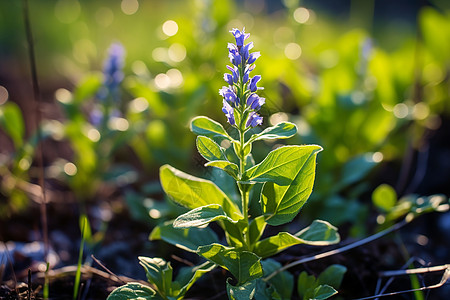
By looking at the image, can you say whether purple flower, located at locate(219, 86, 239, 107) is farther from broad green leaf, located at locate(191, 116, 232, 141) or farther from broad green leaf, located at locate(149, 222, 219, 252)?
broad green leaf, located at locate(149, 222, 219, 252)

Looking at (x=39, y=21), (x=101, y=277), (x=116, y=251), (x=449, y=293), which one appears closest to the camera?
(x=101, y=277)

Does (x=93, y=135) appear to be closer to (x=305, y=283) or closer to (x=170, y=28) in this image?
(x=170, y=28)

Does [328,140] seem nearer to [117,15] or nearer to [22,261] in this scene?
[22,261]

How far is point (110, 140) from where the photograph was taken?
2.73 meters

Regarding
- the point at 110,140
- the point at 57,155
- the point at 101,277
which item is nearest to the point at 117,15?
the point at 57,155

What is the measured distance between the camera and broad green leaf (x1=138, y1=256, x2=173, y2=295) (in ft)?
5.03

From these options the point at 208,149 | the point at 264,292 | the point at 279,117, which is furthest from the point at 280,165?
the point at 279,117

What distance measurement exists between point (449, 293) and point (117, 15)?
15.7 ft

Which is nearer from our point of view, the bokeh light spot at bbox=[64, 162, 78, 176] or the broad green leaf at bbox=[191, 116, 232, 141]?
the broad green leaf at bbox=[191, 116, 232, 141]

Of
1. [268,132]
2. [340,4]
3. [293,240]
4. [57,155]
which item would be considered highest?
[340,4]

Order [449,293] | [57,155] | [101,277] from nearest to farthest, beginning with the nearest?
[101,277]
[449,293]
[57,155]

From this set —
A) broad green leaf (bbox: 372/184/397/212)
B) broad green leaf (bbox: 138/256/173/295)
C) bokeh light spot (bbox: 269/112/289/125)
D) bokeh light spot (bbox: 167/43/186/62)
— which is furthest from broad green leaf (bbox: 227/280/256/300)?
bokeh light spot (bbox: 167/43/186/62)

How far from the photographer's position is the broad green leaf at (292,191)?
4.76ft

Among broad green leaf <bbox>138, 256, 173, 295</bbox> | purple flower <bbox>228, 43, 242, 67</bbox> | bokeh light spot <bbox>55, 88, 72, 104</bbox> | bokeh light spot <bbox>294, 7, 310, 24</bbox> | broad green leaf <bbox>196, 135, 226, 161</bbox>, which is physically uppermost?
bokeh light spot <bbox>294, 7, 310, 24</bbox>
